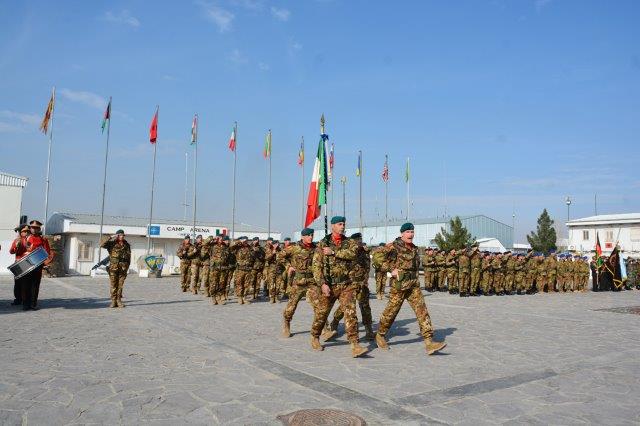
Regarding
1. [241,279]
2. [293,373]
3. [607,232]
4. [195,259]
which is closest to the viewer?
[293,373]

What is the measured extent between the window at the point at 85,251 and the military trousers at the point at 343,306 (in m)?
28.8

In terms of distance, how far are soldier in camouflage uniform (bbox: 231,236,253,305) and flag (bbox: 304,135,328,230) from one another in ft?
14.9

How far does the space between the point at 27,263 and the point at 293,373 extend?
8502 millimetres

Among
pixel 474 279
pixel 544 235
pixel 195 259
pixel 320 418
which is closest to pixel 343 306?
pixel 320 418

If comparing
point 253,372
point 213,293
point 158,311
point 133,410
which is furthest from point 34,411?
point 213,293

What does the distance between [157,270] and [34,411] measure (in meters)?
24.9

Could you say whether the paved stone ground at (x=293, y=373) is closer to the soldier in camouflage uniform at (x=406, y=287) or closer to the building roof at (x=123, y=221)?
the soldier in camouflage uniform at (x=406, y=287)

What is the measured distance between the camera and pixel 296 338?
8.57 meters

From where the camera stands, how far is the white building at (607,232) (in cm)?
4850

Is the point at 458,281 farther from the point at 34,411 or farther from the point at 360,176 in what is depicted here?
Result: the point at 360,176

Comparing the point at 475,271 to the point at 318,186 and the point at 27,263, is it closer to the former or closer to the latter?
the point at 318,186

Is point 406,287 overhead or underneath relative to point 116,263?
underneath

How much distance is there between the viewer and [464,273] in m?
19.2

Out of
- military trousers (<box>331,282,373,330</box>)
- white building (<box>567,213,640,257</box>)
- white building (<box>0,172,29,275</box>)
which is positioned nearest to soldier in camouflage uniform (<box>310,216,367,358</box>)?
military trousers (<box>331,282,373,330</box>)
